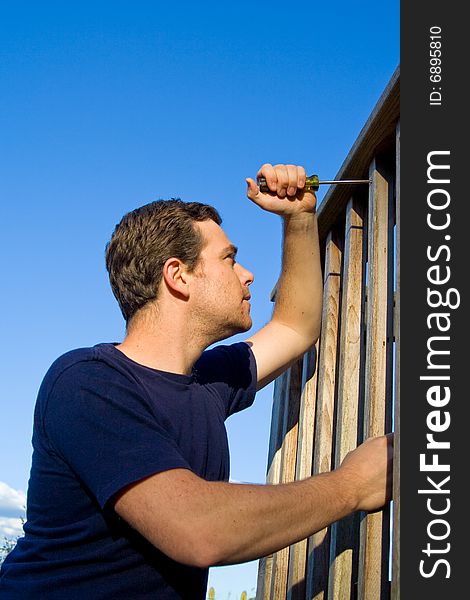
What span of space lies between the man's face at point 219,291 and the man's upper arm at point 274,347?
14.3 inches

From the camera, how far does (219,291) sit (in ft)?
8.58

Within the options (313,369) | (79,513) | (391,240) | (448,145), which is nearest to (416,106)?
(448,145)

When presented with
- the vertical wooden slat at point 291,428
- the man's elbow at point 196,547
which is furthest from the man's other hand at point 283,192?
the man's elbow at point 196,547

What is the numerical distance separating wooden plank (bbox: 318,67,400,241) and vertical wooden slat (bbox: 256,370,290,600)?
2.82 feet

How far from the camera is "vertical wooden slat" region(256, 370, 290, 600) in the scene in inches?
136

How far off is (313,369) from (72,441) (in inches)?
67.8

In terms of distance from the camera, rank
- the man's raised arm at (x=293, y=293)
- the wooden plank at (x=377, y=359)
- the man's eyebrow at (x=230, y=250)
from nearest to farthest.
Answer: the wooden plank at (x=377, y=359), the man's eyebrow at (x=230, y=250), the man's raised arm at (x=293, y=293)

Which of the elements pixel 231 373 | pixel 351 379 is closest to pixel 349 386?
pixel 351 379

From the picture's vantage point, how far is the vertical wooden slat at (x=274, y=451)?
3.46 metres

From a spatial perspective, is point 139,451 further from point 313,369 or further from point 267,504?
point 313,369

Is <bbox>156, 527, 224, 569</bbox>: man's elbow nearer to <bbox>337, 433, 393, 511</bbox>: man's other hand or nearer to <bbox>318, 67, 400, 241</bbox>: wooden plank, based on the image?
<bbox>337, 433, 393, 511</bbox>: man's other hand

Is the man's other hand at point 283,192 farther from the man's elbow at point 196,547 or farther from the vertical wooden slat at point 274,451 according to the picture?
the man's elbow at point 196,547

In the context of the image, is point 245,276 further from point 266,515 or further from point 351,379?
point 266,515

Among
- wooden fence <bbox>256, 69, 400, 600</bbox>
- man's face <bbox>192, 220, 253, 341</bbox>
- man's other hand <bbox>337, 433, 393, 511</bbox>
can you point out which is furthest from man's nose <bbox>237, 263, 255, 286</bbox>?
man's other hand <bbox>337, 433, 393, 511</bbox>
